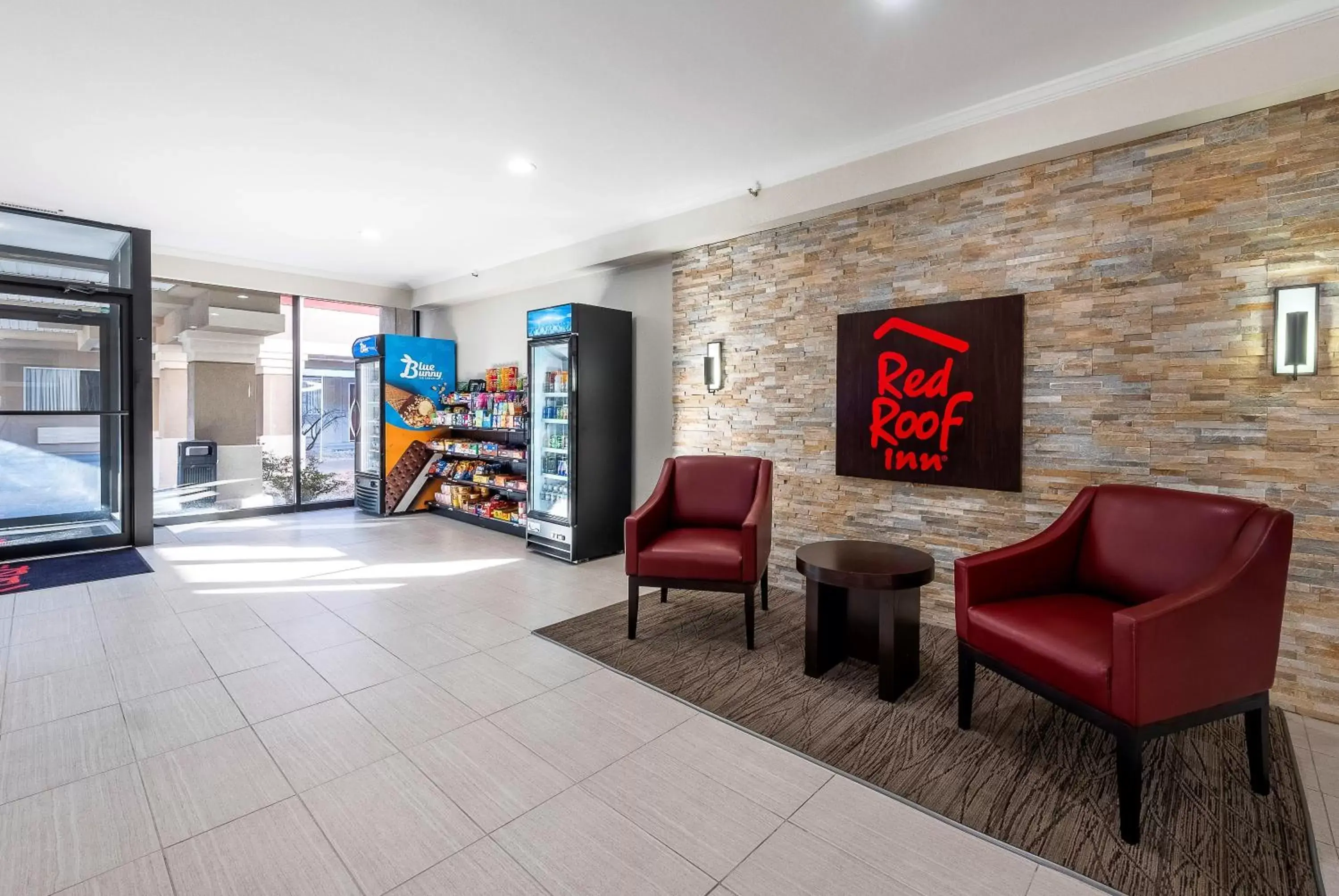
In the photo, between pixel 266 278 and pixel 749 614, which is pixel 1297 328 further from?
pixel 266 278

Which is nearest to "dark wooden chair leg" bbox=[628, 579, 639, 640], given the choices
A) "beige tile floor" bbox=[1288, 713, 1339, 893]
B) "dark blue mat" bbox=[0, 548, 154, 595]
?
"beige tile floor" bbox=[1288, 713, 1339, 893]

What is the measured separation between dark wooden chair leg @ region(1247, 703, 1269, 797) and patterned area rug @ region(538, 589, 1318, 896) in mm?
41

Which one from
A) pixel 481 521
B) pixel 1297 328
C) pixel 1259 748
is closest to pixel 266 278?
pixel 481 521

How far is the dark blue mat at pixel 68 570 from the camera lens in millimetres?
4352

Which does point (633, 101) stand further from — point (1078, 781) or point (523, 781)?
point (1078, 781)

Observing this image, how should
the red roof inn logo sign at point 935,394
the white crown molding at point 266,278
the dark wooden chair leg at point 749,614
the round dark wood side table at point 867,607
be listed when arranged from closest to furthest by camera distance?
the round dark wood side table at point 867,607, the dark wooden chair leg at point 749,614, the red roof inn logo sign at point 935,394, the white crown molding at point 266,278

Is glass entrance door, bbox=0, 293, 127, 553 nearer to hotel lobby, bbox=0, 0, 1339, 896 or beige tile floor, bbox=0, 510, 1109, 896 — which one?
hotel lobby, bbox=0, 0, 1339, 896

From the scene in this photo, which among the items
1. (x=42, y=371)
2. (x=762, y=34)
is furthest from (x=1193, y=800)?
(x=42, y=371)

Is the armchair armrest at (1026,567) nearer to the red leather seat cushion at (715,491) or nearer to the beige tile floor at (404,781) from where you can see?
the beige tile floor at (404,781)

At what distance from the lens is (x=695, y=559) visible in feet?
10.9

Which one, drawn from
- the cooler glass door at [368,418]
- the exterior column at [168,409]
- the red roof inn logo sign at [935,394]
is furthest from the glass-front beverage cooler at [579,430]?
the exterior column at [168,409]

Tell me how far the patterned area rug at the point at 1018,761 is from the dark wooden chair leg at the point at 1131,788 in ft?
0.14

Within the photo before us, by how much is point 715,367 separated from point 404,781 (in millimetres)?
3430

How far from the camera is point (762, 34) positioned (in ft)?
8.87
